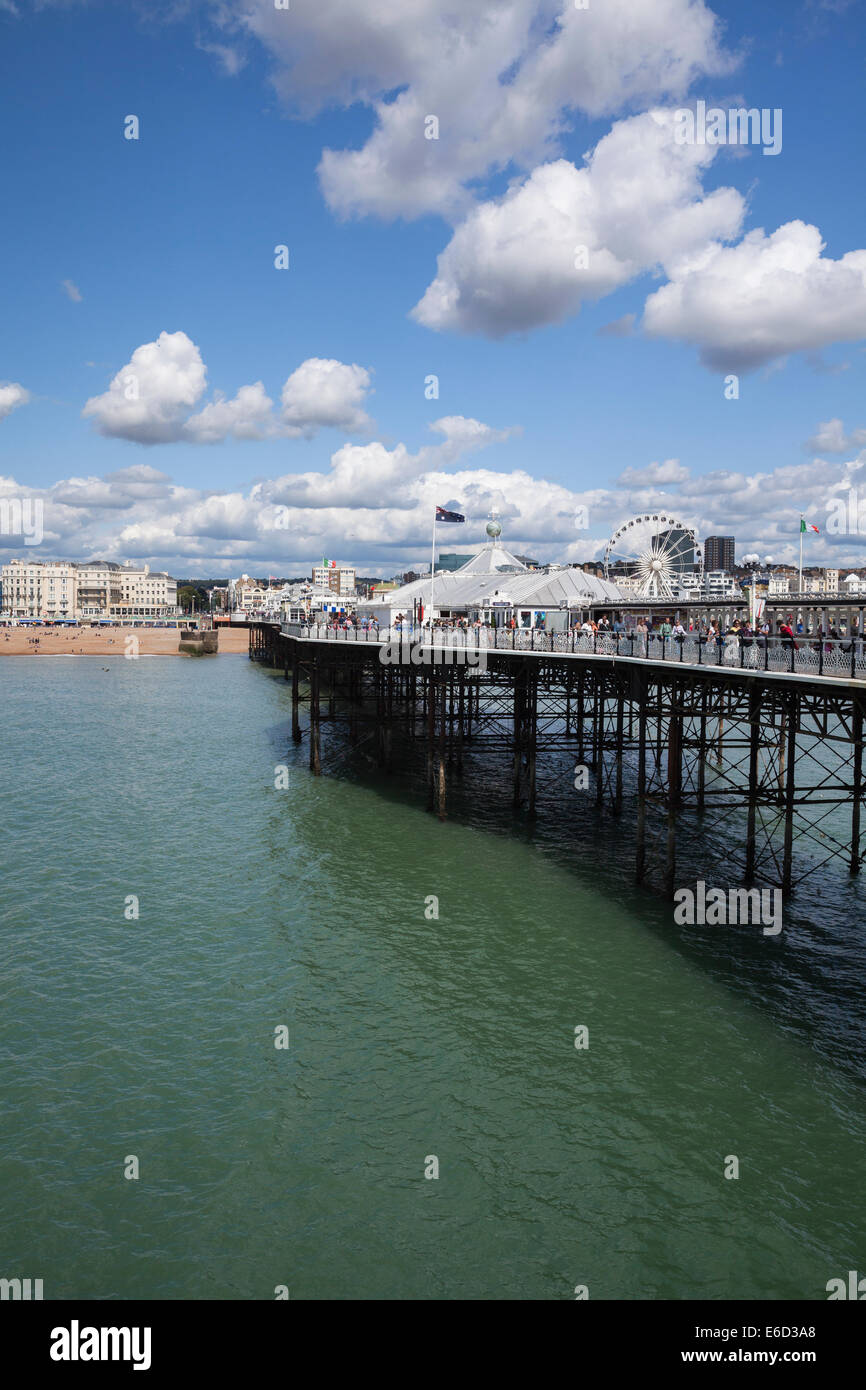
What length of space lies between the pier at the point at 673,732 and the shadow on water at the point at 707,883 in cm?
46

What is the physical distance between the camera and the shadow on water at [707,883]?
18.0m

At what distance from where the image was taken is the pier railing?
19344mm

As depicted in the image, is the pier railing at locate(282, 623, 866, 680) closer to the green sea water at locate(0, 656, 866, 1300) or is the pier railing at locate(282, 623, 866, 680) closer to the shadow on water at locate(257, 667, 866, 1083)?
the shadow on water at locate(257, 667, 866, 1083)

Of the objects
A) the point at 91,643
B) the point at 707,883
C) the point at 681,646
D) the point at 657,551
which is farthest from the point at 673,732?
the point at 91,643

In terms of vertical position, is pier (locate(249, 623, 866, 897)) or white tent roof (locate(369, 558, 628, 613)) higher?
white tent roof (locate(369, 558, 628, 613))

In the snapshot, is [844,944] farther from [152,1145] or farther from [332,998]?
[152,1145]

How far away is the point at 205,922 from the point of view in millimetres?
22734

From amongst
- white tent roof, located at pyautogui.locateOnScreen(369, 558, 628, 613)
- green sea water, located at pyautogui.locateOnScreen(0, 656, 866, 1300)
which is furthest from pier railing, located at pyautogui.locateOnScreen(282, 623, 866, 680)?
white tent roof, located at pyautogui.locateOnScreen(369, 558, 628, 613)

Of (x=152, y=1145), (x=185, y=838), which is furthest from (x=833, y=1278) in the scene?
(x=185, y=838)

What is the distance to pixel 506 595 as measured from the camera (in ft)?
176

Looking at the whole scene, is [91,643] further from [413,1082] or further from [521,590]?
[413,1082]

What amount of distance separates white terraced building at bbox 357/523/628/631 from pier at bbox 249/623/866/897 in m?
5.83

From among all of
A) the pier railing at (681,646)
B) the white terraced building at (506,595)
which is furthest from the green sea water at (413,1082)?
the white terraced building at (506,595)
